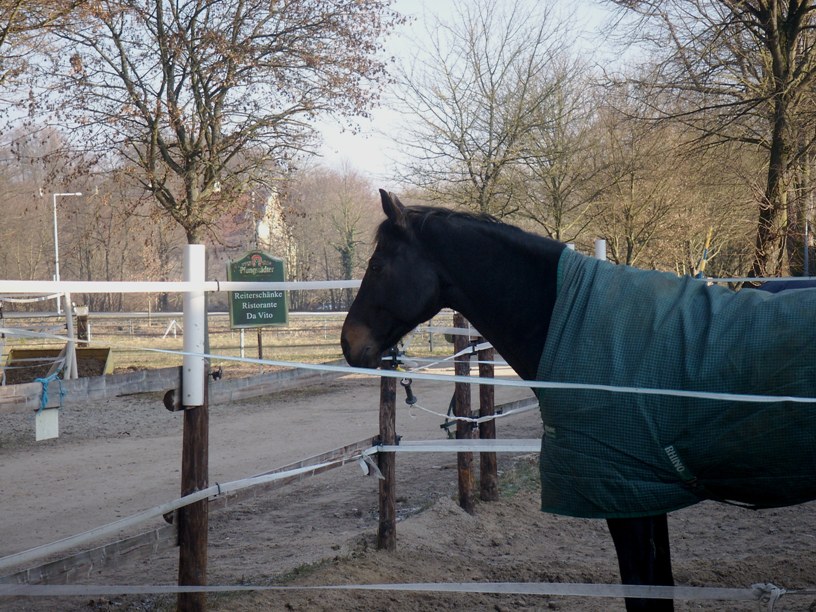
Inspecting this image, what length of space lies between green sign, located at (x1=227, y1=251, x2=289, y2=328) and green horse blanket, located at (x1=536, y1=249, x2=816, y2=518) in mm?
11397

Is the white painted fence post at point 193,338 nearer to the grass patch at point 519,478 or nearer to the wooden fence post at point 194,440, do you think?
the wooden fence post at point 194,440

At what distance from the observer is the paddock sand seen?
407 centimetres

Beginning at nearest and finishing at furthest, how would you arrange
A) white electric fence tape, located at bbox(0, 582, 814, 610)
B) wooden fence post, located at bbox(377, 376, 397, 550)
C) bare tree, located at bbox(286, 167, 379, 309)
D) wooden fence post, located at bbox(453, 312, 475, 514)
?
1. white electric fence tape, located at bbox(0, 582, 814, 610)
2. wooden fence post, located at bbox(377, 376, 397, 550)
3. wooden fence post, located at bbox(453, 312, 475, 514)
4. bare tree, located at bbox(286, 167, 379, 309)

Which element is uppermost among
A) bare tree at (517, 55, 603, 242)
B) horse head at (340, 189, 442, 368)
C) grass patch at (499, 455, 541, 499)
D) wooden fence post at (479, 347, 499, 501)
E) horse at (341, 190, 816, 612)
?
bare tree at (517, 55, 603, 242)

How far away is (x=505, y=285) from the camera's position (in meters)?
2.99

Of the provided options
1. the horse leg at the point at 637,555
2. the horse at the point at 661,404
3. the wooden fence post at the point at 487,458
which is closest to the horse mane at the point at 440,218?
the horse at the point at 661,404

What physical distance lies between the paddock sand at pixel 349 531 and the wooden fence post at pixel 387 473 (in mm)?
127

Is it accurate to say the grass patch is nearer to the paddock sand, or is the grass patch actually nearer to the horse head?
the paddock sand

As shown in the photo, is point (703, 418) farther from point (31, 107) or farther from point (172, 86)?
point (31, 107)

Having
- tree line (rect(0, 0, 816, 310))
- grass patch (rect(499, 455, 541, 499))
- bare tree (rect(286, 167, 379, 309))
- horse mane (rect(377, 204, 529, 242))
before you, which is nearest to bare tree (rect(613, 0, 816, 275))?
tree line (rect(0, 0, 816, 310))

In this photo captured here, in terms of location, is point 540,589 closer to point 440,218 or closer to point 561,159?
point 440,218

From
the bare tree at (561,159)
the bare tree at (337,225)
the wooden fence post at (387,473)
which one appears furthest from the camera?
the bare tree at (337,225)

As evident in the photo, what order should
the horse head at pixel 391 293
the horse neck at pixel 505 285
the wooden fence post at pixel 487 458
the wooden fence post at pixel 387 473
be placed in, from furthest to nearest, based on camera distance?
the wooden fence post at pixel 487 458
the wooden fence post at pixel 387 473
the horse head at pixel 391 293
the horse neck at pixel 505 285

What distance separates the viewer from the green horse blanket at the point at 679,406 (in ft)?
7.92
